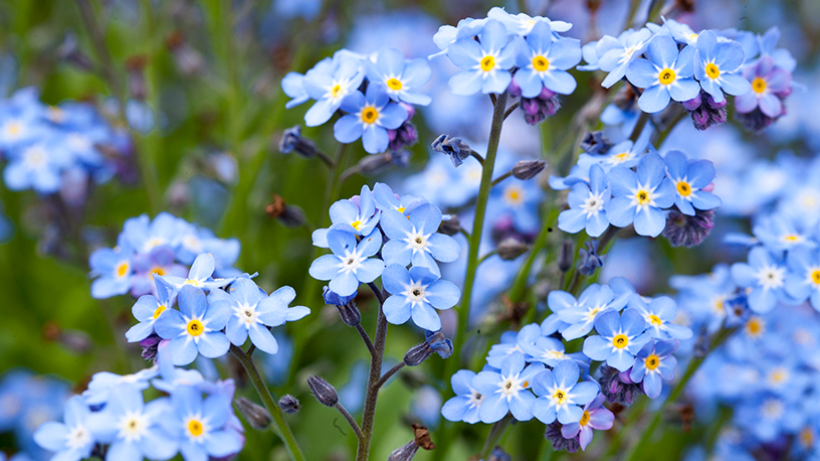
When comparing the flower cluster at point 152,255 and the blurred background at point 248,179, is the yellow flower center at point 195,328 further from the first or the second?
the blurred background at point 248,179

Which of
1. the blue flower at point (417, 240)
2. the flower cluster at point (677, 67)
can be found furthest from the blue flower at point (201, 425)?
the flower cluster at point (677, 67)

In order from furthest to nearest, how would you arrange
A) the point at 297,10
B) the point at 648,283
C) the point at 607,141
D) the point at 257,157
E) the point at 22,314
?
the point at 648,283 → the point at 297,10 → the point at 22,314 → the point at 257,157 → the point at 607,141

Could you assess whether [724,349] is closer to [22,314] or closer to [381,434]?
[381,434]

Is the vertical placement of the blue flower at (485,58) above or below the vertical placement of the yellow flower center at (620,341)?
above

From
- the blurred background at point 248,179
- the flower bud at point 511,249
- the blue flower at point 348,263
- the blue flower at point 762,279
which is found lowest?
the blurred background at point 248,179

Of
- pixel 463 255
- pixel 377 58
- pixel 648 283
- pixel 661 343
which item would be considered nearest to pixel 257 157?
pixel 463 255

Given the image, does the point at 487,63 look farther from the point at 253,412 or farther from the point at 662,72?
the point at 253,412

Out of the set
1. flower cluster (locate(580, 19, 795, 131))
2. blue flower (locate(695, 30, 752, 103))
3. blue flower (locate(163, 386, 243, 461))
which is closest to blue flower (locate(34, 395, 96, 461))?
blue flower (locate(163, 386, 243, 461))
